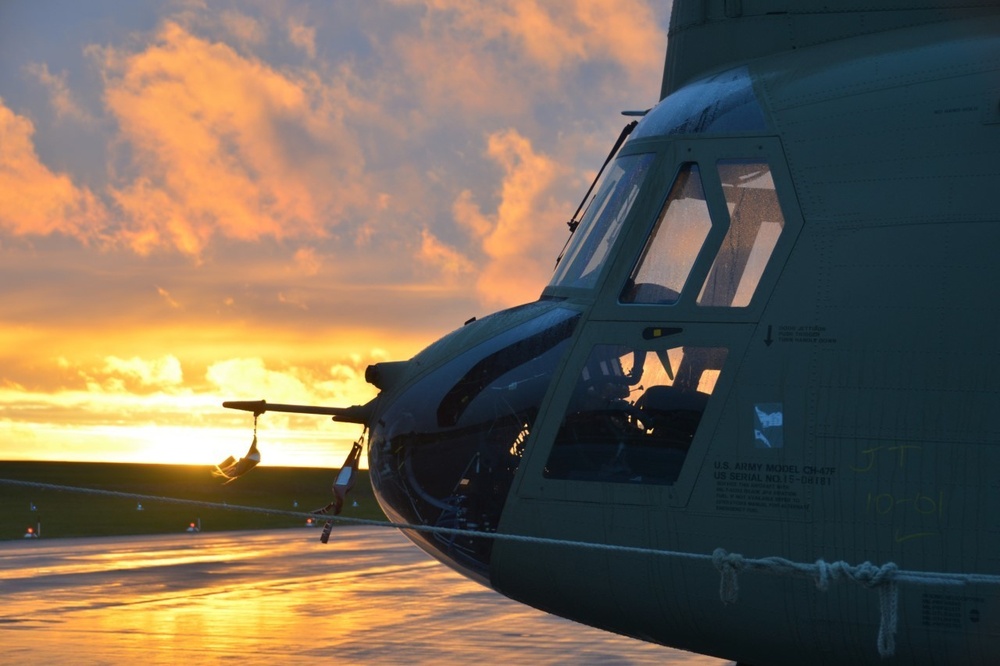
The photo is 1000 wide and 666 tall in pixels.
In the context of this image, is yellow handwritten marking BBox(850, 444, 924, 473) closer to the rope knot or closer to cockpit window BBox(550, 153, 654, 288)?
the rope knot

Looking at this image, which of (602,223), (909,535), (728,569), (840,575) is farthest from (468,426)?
(909,535)

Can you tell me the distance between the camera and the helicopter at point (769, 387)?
279 inches

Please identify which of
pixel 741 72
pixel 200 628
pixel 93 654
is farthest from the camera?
pixel 200 628

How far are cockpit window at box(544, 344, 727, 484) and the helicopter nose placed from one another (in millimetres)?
255

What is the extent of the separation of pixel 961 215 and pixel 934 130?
1.77 feet

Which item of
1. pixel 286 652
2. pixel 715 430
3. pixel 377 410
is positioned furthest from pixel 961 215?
pixel 286 652

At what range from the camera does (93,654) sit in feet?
44.1

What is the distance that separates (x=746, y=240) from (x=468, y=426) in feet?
6.31

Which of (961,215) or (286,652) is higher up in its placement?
(961,215)

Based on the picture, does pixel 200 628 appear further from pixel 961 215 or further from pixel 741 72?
pixel 961 215

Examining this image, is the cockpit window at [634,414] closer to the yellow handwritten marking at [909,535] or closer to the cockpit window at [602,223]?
the cockpit window at [602,223]

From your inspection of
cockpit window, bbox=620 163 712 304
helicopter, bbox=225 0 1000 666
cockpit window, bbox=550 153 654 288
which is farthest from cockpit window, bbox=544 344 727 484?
cockpit window, bbox=550 153 654 288

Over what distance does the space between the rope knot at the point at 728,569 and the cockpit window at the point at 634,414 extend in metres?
0.49

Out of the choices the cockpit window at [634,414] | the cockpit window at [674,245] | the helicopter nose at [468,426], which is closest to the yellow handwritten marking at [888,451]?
the cockpit window at [634,414]
